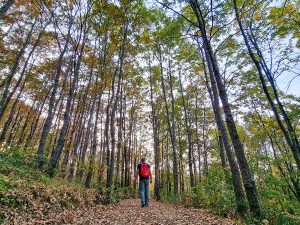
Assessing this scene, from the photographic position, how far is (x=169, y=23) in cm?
803

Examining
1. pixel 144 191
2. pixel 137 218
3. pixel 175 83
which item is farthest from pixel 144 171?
pixel 175 83

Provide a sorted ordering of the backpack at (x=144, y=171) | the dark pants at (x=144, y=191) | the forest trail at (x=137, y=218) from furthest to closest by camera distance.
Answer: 1. the backpack at (x=144, y=171)
2. the dark pants at (x=144, y=191)
3. the forest trail at (x=137, y=218)

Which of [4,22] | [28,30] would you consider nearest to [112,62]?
[28,30]

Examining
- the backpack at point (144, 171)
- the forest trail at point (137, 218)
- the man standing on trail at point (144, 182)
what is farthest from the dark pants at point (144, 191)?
the forest trail at point (137, 218)

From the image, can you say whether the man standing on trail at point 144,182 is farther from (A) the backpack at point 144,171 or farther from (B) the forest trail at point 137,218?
(B) the forest trail at point 137,218

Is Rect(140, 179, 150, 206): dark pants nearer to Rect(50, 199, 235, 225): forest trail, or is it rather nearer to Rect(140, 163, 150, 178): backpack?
Rect(140, 163, 150, 178): backpack

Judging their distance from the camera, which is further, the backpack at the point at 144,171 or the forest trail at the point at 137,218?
the backpack at the point at 144,171

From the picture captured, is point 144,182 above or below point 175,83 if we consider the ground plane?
below

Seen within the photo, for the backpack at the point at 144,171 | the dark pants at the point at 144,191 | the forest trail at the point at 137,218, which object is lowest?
the forest trail at the point at 137,218

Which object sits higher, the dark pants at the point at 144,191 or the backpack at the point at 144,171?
the backpack at the point at 144,171

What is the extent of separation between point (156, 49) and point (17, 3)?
10.4m

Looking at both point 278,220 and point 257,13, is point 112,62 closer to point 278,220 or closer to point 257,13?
point 257,13

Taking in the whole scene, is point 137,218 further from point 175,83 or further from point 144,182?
point 175,83

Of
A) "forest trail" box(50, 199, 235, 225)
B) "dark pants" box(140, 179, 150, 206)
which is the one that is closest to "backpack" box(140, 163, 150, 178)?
"dark pants" box(140, 179, 150, 206)
